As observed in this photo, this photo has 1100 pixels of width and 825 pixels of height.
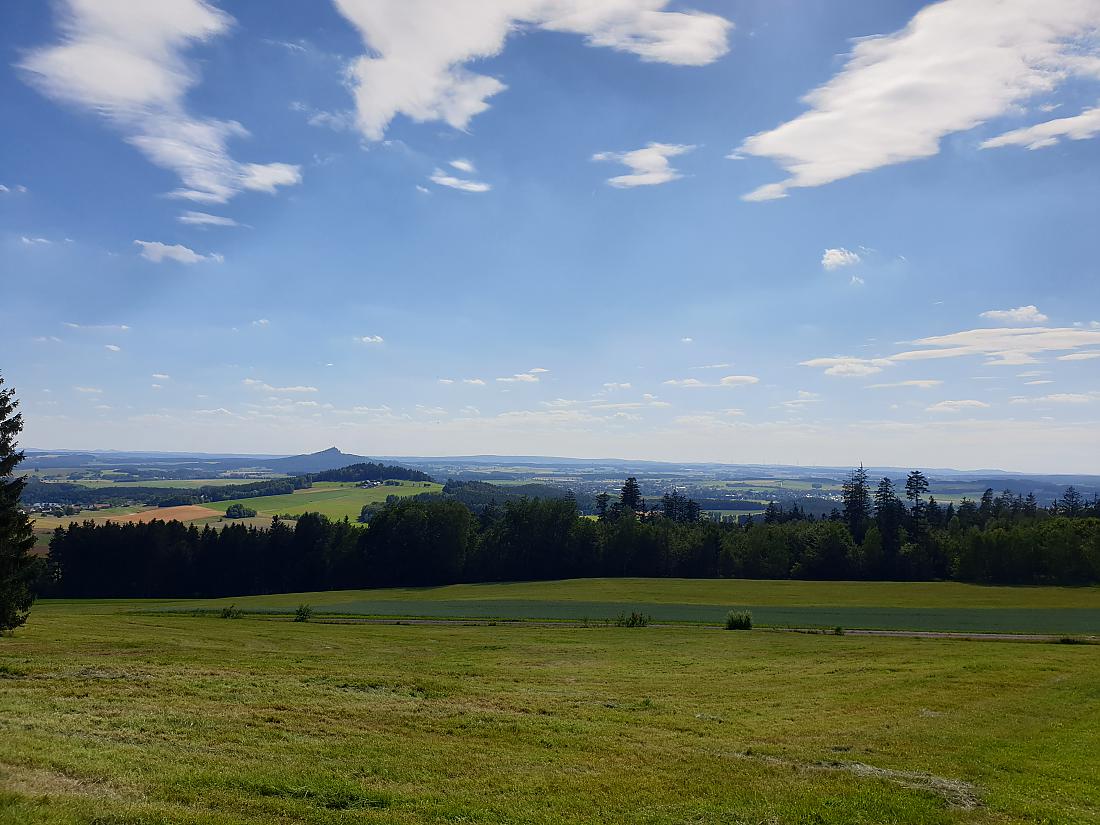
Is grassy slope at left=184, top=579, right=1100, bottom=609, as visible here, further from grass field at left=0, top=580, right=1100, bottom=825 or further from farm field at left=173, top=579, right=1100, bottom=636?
grass field at left=0, top=580, right=1100, bottom=825

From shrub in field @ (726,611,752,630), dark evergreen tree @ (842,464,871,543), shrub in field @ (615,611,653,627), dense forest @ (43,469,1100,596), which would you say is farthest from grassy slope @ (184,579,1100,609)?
dark evergreen tree @ (842,464,871,543)

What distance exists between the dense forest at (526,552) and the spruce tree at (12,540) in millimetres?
71376

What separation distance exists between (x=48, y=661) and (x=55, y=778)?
58.9 ft

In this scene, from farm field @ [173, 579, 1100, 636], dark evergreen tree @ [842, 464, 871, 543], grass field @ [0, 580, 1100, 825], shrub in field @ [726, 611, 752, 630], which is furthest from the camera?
dark evergreen tree @ [842, 464, 871, 543]

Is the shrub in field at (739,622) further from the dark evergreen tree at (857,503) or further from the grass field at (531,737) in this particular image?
the dark evergreen tree at (857,503)

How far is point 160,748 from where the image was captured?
15.3 m

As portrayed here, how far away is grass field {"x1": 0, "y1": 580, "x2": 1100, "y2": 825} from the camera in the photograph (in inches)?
517

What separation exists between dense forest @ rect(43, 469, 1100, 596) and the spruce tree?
234 feet

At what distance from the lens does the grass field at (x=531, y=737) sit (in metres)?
13.1

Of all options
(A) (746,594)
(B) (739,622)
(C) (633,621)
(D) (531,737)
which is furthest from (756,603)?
(D) (531,737)

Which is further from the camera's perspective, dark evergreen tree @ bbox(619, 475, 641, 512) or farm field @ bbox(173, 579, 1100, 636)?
dark evergreen tree @ bbox(619, 475, 641, 512)

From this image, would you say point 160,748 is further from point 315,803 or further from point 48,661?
point 48,661

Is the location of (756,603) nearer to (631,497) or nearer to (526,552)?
(526,552)

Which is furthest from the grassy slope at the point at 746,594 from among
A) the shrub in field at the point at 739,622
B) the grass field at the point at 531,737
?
the grass field at the point at 531,737
